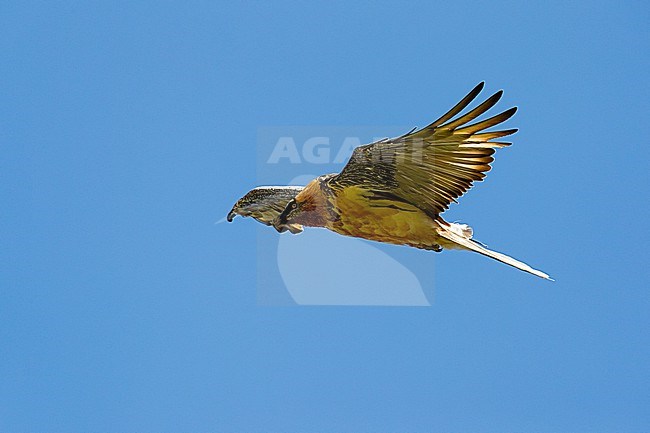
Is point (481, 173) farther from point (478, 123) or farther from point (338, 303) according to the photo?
point (338, 303)

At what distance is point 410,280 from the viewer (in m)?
6.70

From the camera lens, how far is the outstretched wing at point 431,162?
521 centimetres

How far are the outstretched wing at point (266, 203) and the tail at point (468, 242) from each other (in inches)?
43.9

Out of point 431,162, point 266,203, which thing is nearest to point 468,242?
point 431,162

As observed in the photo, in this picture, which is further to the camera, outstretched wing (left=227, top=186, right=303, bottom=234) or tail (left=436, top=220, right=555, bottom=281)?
outstretched wing (left=227, top=186, right=303, bottom=234)

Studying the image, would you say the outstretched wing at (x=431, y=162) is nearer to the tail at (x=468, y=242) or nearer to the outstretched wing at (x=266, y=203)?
the tail at (x=468, y=242)

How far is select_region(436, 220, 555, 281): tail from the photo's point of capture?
5.48m

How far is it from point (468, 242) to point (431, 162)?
621 mm

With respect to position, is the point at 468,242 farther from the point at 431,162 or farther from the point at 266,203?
the point at 266,203

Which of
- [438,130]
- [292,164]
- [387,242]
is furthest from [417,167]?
[292,164]

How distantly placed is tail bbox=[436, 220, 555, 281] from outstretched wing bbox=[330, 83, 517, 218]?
148mm

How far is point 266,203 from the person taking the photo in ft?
21.9

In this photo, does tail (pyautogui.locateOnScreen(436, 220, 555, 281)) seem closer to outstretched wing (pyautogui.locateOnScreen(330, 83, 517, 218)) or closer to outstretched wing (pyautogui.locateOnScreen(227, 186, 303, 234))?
outstretched wing (pyautogui.locateOnScreen(330, 83, 517, 218))

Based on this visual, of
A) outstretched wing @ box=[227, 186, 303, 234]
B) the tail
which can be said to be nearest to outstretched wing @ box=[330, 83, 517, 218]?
the tail
